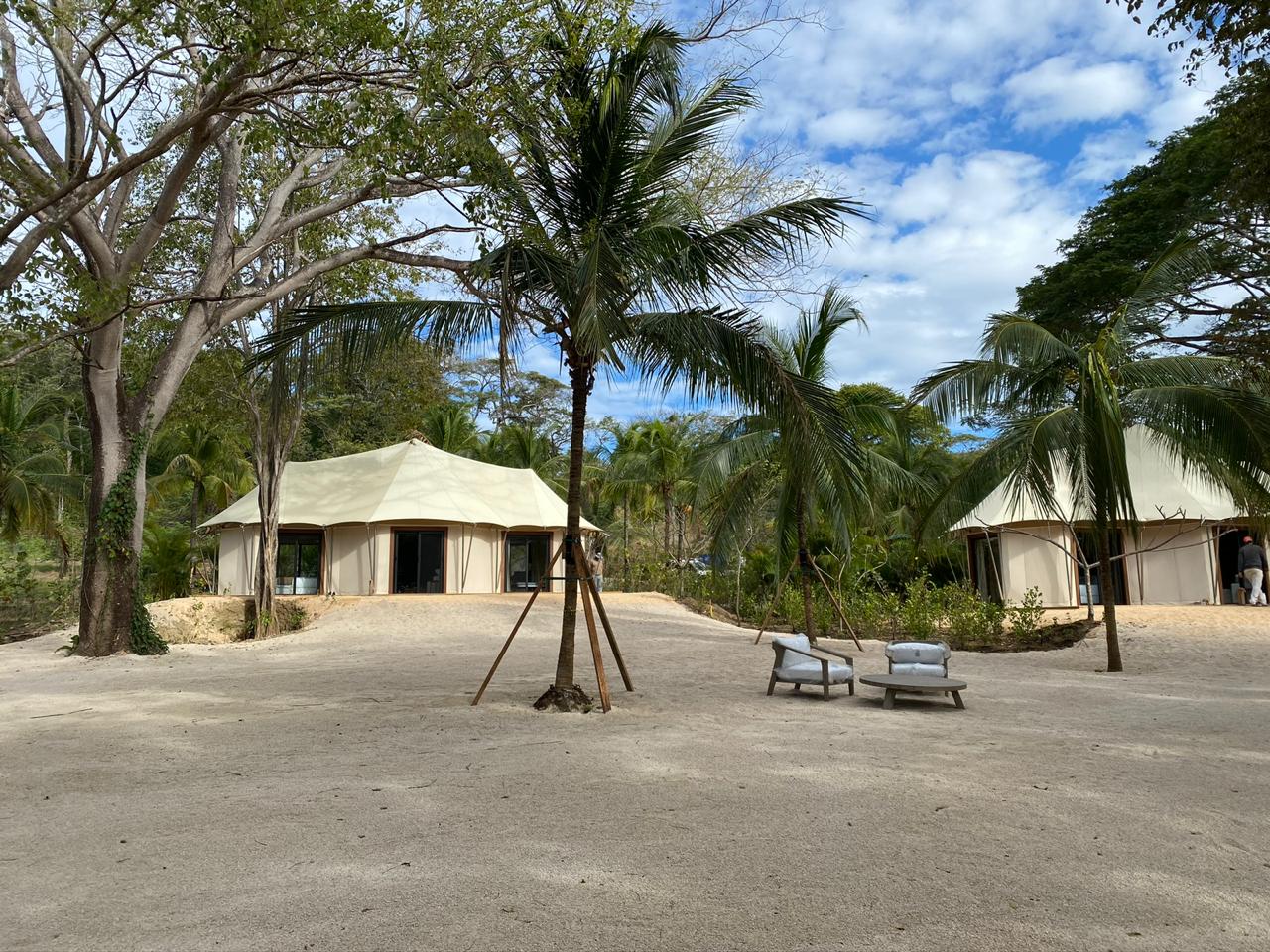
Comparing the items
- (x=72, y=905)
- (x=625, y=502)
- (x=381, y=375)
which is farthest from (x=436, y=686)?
(x=625, y=502)

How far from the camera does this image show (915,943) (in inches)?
118

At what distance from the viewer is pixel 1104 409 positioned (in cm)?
1091

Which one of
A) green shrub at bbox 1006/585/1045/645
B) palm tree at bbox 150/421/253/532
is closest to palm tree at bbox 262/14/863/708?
green shrub at bbox 1006/585/1045/645

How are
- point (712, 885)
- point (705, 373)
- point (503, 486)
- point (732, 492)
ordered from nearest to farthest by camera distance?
point (712, 885) < point (705, 373) < point (732, 492) < point (503, 486)

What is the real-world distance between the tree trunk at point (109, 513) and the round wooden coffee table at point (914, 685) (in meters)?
10.1

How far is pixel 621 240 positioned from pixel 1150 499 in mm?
16821

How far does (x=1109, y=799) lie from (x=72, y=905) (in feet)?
16.4

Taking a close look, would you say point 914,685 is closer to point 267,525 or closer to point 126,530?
point 126,530

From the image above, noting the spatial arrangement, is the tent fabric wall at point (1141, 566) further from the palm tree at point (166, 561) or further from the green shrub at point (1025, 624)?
the palm tree at point (166, 561)

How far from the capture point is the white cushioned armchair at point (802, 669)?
9.01 meters

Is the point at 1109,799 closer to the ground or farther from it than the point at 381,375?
closer to the ground

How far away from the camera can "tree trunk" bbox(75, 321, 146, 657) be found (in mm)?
12039

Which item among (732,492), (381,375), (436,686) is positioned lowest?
(436,686)

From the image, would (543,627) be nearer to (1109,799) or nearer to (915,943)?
(1109,799)
